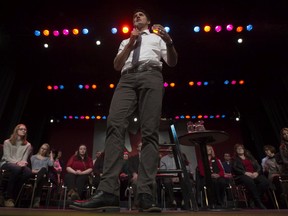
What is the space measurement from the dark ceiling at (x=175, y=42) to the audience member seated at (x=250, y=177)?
2.25 m

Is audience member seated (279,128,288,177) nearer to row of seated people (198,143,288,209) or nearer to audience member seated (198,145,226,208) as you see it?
row of seated people (198,143,288,209)

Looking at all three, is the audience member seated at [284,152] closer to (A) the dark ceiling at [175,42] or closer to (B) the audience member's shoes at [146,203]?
(A) the dark ceiling at [175,42]

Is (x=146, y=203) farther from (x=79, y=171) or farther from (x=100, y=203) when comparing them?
(x=79, y=171)

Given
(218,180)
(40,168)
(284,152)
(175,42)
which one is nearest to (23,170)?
(40,168)

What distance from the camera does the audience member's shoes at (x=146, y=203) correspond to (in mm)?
1363

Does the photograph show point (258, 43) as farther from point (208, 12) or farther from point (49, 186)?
point (49, 186)

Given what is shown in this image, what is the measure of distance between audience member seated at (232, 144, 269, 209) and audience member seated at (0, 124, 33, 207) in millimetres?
3069

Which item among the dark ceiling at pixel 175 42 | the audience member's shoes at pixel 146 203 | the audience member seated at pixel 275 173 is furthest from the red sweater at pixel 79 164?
the audience member's shoes at pixel 146 203

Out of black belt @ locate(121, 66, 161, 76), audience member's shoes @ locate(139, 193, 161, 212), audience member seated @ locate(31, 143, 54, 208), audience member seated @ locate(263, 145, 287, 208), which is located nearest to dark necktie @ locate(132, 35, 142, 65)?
black belt @ locate(121, 66, 161, 76)

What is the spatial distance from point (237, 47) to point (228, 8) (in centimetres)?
104

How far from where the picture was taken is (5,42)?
5.01 metres

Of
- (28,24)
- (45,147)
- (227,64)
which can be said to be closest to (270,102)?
(227,64)

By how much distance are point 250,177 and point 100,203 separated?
3341 mm

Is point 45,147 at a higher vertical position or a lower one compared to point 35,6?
lower
